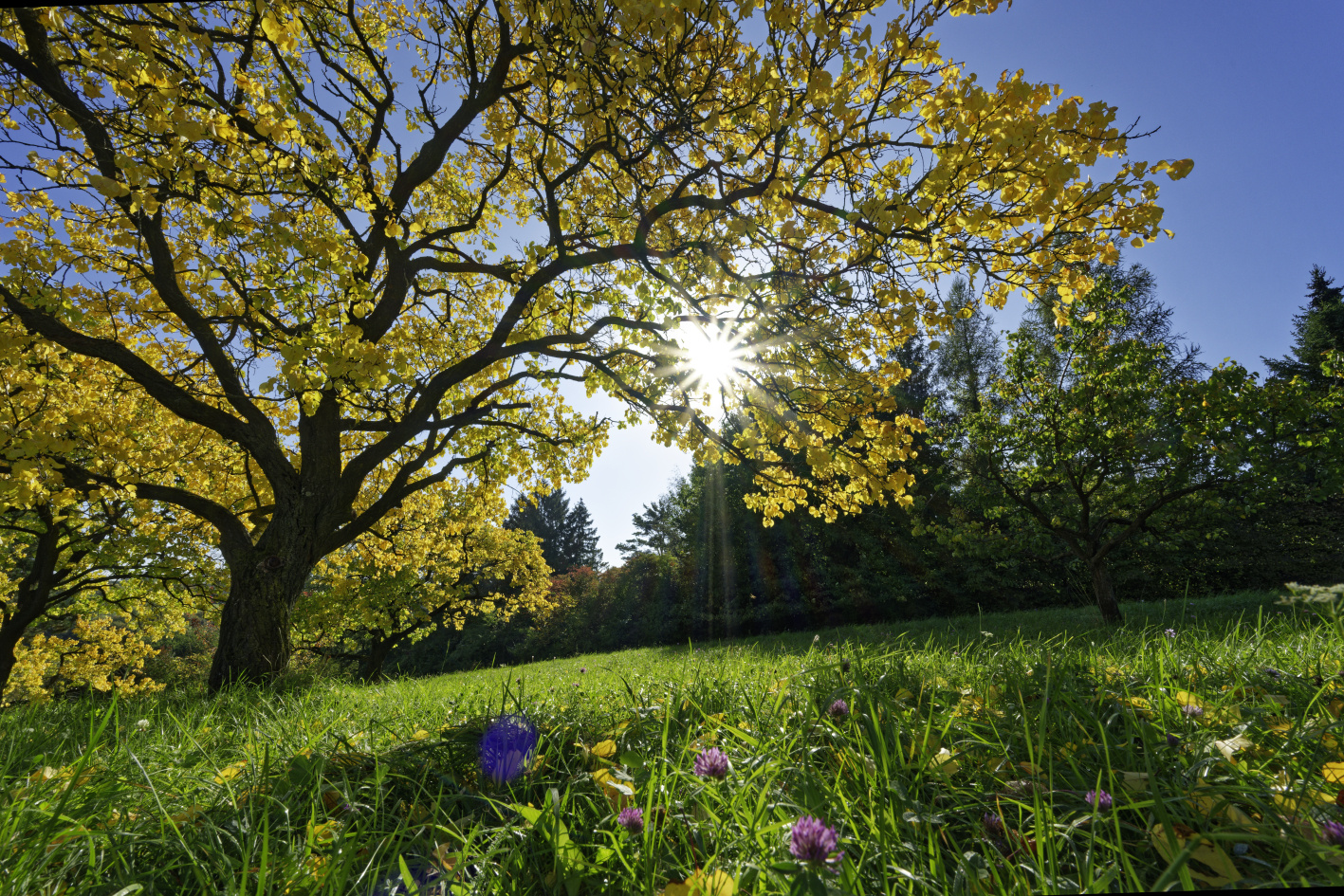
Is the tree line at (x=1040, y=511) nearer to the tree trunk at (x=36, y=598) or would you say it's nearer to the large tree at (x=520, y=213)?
the large tree at (x=520, y=213)

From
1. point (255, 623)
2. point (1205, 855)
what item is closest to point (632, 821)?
point (1205, 855)

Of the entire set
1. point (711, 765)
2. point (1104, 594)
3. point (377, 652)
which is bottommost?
point (377, 652)

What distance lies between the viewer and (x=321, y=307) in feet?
15.3

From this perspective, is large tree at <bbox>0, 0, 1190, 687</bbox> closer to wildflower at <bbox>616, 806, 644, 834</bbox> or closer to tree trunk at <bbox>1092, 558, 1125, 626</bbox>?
wildflower at <bbox>616, 806, 644, 834</bbox>

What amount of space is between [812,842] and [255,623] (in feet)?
21.4

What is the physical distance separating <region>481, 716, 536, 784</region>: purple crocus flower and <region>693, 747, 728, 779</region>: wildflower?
687 millimetres

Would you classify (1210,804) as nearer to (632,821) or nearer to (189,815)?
(632,821)

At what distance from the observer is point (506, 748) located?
182 cm

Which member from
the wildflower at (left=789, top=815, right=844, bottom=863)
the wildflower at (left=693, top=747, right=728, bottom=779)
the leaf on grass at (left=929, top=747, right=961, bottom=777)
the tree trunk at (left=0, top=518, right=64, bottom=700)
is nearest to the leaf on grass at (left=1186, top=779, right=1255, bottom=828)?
the leaf on grass at (left=929, top=747, right=961, bottom=777)

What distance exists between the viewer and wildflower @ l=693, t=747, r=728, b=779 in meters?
1.37

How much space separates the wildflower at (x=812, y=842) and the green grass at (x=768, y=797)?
0.13 feet

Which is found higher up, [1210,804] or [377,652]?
[1210,804]

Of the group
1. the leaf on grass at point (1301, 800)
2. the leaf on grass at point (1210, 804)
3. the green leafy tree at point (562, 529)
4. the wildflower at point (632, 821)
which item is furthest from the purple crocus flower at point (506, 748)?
the green leafy tree at point (562, 529)

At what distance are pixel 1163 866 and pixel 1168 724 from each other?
75 cm
